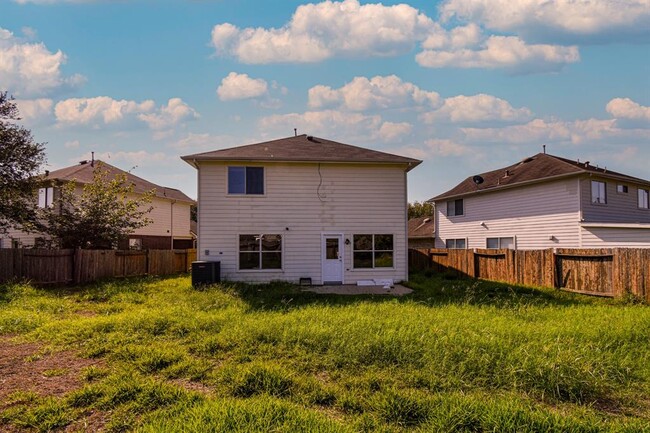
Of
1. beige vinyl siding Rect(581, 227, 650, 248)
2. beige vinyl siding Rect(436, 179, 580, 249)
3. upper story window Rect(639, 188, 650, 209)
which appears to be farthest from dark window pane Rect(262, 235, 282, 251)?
upper story window Rect(639, 188, 650, 209)

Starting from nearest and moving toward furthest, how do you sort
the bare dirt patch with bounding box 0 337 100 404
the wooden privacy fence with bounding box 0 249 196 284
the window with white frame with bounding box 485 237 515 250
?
the bare dirt patch with bounding box 0 337 100 404 → the wooden privacy fence with bounding box 0 249 196 284 → the window with white frame with bounding box 485 237 515 250

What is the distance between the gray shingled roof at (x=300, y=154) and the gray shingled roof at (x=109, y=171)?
7.89 metres

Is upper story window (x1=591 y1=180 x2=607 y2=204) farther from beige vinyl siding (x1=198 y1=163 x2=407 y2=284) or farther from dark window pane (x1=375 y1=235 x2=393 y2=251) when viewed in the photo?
dark window pane (x1=375 y1=235 x2=393 y2=251)

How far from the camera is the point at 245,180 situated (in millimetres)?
15117

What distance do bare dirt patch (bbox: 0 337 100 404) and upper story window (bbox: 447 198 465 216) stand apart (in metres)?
23.6

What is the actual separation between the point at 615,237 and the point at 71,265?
2156 cm

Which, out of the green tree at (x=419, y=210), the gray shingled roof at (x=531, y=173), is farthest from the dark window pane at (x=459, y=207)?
the green tree at (x=419, y=210)

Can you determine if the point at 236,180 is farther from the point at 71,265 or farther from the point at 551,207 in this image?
the point at 551,207

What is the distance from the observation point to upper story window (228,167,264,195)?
15078mm

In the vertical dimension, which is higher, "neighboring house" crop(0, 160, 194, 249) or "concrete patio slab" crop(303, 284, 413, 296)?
"neighboring house" crop(0, 160, 194, 249)

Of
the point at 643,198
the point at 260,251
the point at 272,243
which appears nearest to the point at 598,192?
the point at 643,198

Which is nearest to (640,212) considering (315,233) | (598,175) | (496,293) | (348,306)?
(598,175)

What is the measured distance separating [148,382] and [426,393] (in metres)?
3.21

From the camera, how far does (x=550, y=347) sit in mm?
5840
